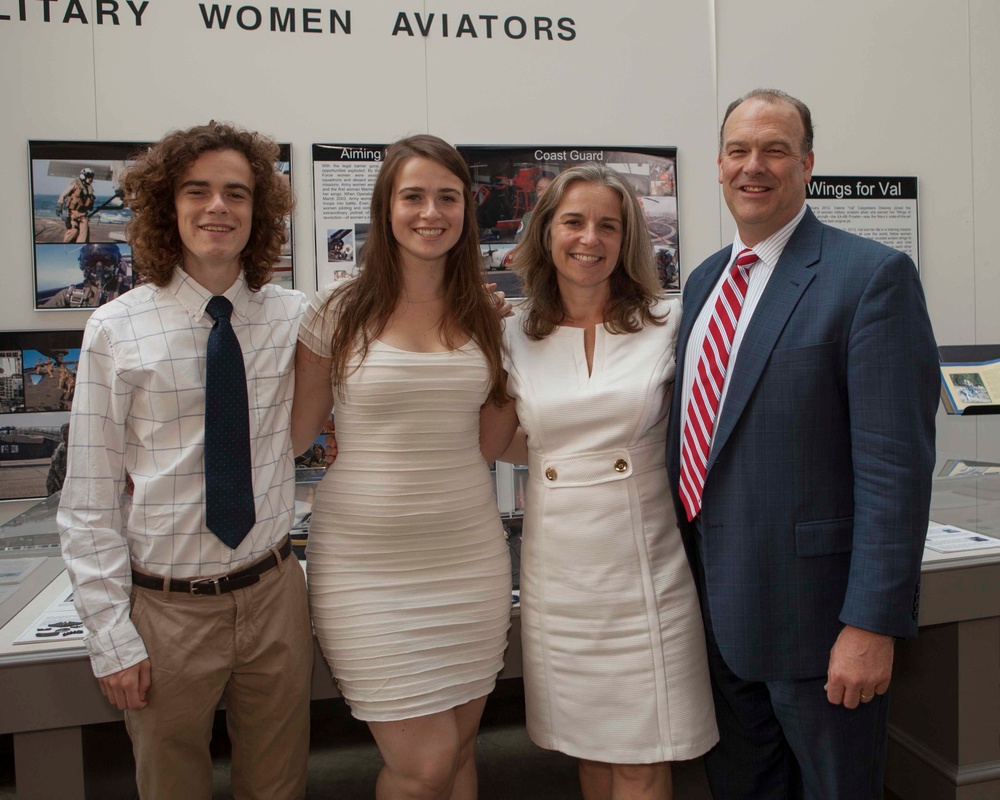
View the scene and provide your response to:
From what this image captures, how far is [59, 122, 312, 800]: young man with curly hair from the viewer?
4.93ft

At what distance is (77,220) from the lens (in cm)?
297

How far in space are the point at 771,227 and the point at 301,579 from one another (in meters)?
1.22

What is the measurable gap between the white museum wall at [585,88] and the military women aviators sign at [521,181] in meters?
0.06

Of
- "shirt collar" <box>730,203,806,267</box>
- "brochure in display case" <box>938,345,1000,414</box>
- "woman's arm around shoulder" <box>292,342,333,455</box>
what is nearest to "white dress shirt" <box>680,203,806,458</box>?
"shirt collar" <box>730,203,806,267</box>

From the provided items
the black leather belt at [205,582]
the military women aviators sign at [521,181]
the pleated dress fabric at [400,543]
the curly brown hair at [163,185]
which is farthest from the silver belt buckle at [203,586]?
the military women aviators sign at [521,181]

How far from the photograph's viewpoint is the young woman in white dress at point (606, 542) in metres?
1.77

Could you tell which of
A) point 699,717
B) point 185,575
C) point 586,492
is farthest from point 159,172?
Answer: point 699,717

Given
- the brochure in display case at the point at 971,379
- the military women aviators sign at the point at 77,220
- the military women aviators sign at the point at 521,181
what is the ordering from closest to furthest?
the military women aviators sign at the point at 77,220 → the military women aviators sign at the point at 521,181 → the brochure in display case at the point at 971,379

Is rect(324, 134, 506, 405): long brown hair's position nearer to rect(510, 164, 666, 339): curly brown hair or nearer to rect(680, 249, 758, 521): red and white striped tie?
rect(510, 164, 666, 339): curly brown hair

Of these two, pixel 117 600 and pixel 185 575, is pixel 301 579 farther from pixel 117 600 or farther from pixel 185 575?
pixel 117 600

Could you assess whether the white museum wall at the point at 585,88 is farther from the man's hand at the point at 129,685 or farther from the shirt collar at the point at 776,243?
the man's hand at the point at 129,685

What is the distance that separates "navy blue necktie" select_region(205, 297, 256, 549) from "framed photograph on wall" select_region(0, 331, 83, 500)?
1726 millimetres

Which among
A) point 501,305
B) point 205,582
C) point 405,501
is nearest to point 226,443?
point 205,582

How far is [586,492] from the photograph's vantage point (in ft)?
5.89
